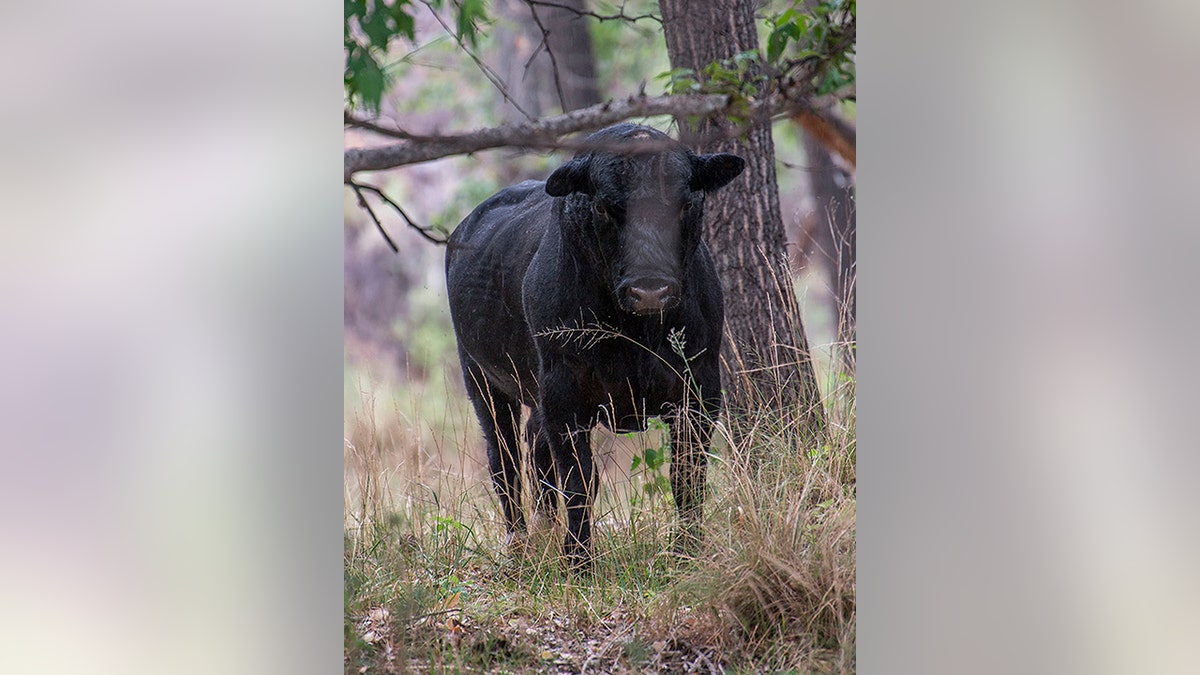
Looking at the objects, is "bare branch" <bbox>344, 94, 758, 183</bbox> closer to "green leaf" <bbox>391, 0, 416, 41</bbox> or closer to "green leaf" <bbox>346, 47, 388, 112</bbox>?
"green leaf" <bbox>346, 47, 388, 112</bbox>

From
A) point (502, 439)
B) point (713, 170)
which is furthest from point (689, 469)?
point (713, 170)

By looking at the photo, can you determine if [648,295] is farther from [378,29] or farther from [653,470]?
[378,29]

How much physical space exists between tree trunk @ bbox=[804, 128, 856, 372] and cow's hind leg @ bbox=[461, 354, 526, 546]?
1.29 meters

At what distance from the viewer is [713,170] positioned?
3.46 metres

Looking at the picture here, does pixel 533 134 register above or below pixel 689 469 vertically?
above

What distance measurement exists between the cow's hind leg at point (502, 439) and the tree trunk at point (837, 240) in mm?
1287

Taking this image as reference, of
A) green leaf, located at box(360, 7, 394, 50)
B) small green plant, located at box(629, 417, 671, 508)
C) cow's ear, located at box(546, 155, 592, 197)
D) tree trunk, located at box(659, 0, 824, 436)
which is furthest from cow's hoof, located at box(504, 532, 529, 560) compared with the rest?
green leaf, located at box(360, 7, 394, 50)

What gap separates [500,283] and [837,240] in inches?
54.2

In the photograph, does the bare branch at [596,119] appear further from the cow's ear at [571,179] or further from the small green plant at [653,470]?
the small green plant at [653,470]

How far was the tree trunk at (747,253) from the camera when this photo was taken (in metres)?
3.79

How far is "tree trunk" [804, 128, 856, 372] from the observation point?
3.71m
